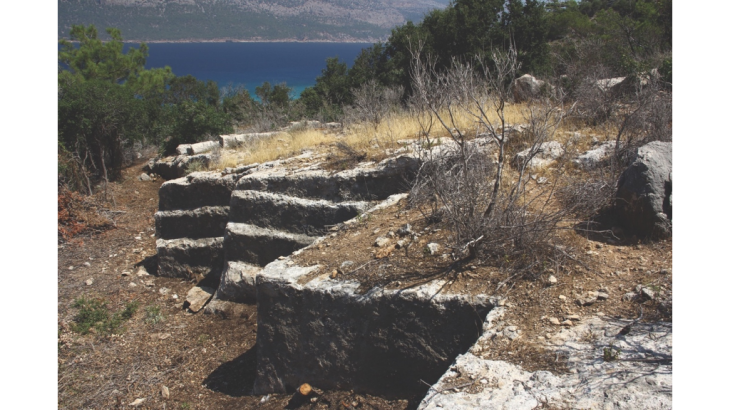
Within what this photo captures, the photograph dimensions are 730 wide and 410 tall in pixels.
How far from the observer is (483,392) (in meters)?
2.64

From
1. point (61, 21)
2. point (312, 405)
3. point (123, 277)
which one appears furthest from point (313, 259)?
point (61, 21)

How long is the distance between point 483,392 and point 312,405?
6.62 feet

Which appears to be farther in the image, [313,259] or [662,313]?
[313,259]

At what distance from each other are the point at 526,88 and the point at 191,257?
24.0 ft

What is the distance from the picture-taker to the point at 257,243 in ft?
22.7

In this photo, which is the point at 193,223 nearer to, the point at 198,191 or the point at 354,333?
the point at 198,191

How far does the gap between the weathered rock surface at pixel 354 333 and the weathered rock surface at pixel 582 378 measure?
0.54m

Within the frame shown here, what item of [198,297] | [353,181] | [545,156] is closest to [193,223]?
[198,297]

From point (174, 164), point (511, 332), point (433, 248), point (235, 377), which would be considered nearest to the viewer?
point (511, 332)

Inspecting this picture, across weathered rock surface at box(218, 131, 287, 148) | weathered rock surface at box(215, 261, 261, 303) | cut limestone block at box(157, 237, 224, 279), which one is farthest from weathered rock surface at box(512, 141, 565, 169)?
weathered rock surface at box(218, 131, 287, 148)

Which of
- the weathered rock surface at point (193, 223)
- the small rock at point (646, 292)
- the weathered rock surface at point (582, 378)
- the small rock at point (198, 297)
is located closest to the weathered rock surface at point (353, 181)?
the weathered rock surface at point (193, 223)

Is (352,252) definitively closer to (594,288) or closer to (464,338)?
(464,338)

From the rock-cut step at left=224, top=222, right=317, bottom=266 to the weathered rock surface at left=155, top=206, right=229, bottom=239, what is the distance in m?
1.01

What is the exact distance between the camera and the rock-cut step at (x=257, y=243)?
6664 millimetres
